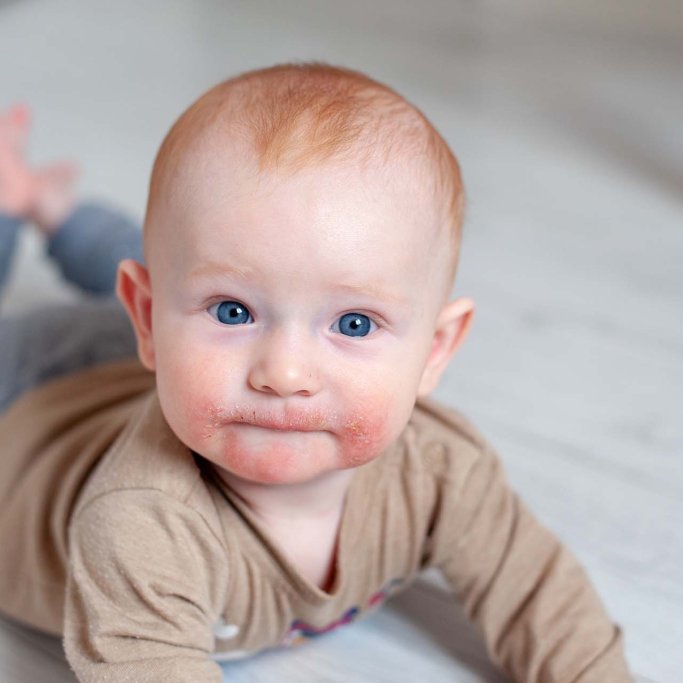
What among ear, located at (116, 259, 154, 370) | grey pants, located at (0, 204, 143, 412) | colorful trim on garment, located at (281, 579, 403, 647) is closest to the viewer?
ear, located at (116, 259, 154, 370)

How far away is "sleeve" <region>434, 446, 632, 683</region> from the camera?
78 cm

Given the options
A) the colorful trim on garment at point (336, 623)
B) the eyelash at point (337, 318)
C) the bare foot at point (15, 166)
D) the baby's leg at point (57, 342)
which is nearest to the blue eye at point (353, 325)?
the eyelash at point (337, 318)

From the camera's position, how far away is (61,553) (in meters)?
0.82

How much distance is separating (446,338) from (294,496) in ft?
0.48

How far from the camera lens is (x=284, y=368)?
2.02 feet

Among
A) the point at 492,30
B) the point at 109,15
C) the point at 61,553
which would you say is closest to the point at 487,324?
the point at 61,553

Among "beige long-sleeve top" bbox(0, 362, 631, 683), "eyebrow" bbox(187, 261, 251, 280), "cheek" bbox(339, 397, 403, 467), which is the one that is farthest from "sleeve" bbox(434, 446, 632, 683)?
"eyebrow" bbox(187, 261, 251, 280)

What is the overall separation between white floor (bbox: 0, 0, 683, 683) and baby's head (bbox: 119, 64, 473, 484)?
29cm

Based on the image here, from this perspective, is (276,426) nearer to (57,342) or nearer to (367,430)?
(367,430)

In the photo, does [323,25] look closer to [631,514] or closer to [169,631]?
[631,514]

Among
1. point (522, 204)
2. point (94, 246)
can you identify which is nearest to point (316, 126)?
point (94, 246)

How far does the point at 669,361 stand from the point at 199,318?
70 cm

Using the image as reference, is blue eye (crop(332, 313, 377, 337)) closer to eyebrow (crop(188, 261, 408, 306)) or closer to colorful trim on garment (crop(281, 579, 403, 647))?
eyebrow (crop(188, 261, 408, 306))

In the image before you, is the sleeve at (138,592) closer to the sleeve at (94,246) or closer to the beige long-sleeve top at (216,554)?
the beige long-sleeve top at (216,554)
